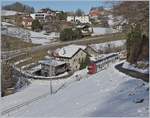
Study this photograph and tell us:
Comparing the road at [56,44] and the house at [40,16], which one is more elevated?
the house at [40,16]

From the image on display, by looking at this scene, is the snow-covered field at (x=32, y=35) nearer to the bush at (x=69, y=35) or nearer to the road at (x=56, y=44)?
the bush at (x=69, y=35)

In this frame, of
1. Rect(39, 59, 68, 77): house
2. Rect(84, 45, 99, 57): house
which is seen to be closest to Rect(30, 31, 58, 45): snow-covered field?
Rect(84, 45, 99, 57): house

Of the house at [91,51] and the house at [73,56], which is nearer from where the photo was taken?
the house at [73,56]

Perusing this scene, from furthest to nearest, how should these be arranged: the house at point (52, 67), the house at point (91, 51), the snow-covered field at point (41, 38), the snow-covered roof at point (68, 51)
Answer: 1. the snow-covered field at point (41, 38)
2. the house at point (91, 51)
3. the snow-covered roof at point (68, 51)
4. the house at point (52, 67)

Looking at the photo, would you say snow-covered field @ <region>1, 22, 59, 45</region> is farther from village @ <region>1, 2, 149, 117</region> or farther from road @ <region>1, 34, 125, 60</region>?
road @ <region>1, 34, 125, 60</region>

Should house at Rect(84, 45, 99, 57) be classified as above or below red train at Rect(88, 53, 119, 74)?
below

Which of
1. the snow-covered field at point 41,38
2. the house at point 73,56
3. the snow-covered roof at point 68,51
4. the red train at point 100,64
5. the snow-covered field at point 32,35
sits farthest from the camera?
the snow-covered field at point 32,35

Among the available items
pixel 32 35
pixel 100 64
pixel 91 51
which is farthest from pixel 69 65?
pixel 32 35

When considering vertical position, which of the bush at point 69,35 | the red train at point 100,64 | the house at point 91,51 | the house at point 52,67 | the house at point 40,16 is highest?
the house at point 40,16

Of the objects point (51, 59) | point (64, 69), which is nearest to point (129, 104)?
point (64, 69)

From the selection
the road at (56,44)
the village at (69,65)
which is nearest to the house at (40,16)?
the village at (69,65)
